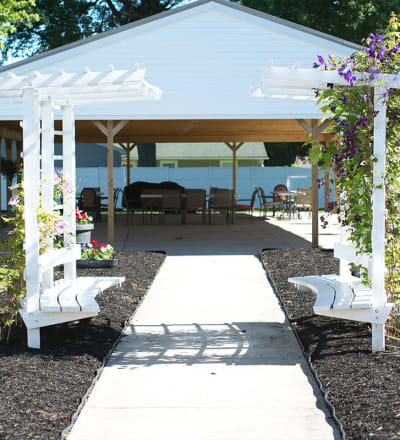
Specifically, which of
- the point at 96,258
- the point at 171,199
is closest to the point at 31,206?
the point at 96,258

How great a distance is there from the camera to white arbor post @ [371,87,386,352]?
155 inches

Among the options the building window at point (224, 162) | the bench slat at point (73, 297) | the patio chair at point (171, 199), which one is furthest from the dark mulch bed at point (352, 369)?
the building window at point (224, 162)

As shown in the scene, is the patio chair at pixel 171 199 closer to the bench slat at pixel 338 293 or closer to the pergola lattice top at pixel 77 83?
the bench slat at pixel 338 293

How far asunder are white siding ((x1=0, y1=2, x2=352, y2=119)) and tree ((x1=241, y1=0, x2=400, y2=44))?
38.7 ft

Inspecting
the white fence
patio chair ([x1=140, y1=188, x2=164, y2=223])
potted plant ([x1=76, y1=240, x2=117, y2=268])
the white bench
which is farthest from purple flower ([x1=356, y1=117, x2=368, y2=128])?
the white fence

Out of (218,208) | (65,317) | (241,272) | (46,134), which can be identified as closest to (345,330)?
(65,317)

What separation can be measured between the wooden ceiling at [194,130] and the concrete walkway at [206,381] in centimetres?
708

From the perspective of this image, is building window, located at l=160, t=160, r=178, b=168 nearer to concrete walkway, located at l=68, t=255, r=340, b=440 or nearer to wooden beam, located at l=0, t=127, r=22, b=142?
wooden beam, located at l=0, t=127, r=22, b=142

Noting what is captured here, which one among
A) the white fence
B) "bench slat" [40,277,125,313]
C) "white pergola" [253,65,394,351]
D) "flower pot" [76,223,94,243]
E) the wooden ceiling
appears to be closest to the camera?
"white pergola" [253,65,394,351]

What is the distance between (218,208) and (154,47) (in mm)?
5669

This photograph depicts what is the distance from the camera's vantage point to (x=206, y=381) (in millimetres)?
3617

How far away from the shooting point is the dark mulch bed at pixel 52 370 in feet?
9.57

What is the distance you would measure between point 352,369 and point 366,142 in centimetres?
147

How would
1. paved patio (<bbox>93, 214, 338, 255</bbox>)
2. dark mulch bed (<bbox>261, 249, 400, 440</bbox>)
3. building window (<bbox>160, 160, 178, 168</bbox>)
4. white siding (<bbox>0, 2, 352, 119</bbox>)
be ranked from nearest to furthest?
1. dark mulch bed (<bbox>261, 249, 400, 440</bbox>)
2. white siding (<bbox>0, 2, 352, 119</bbox>)
3. paved patio (<bbox>93, 214, 338, 255</bbox>)
4. building window (<bbox>160, 160, 178, 168</bbox>)
